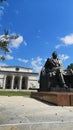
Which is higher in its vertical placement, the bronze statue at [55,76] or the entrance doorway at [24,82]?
the entrance doorway at [24,82]

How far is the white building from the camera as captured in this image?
81.2 m

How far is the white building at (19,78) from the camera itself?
81.2m

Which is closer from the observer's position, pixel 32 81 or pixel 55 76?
pixel 55 76

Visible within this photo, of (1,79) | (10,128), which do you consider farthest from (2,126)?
(1,79)

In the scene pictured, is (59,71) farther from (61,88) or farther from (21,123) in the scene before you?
(21,123)

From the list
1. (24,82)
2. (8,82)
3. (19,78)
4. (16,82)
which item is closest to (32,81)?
(24,82)

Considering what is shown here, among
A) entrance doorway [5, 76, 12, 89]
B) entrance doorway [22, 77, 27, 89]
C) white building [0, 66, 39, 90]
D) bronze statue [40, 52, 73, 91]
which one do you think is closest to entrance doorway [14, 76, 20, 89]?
white building [0, 66, 39, 90]

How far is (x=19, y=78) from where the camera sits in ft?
273

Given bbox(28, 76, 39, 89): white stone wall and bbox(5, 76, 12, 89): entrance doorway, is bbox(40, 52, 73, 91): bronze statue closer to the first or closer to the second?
bbox(28, 76, 39, 89): white stone wall

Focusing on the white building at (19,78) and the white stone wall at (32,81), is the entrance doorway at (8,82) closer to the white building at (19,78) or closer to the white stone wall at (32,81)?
the white building at (19,78)

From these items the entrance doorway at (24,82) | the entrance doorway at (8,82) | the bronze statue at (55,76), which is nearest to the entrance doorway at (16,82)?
the entrance doorway at (8,82)

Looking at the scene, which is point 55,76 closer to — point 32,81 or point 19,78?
point 32,81

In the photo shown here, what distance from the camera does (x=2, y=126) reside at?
3.59 meters

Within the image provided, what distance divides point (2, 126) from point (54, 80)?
22.4ft
